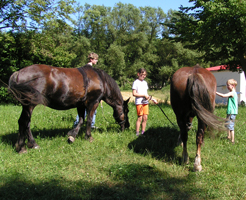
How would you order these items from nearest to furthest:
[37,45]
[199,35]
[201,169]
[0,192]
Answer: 1. [0,192]
2. [201,169]
3. [199,35]
4. [37,45]

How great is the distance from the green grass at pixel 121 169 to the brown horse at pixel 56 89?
291 mm

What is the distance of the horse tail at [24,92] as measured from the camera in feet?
14.4

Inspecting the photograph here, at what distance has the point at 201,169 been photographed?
3.81 m

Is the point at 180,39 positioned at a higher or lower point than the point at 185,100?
higher

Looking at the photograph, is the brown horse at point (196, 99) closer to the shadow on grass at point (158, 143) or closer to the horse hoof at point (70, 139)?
the shadow on grass at point (158, 143)

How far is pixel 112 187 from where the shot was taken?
323 centimetres

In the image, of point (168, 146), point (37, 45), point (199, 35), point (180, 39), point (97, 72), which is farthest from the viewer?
point (180, 39)

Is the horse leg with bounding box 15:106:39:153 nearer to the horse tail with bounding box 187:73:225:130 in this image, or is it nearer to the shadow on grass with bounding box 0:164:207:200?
the shadow on grass with bounding box 0:164:207:200

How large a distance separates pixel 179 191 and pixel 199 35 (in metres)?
11.8

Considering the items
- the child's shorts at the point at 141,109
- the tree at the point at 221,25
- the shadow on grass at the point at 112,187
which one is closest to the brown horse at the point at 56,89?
the child's shorts at the point at 141,109

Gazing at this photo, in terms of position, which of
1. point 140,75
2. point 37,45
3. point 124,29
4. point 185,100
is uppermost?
point 124,29

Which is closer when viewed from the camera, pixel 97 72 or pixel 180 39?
pixel 97 72

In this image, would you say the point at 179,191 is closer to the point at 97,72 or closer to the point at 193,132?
the point at 193,132

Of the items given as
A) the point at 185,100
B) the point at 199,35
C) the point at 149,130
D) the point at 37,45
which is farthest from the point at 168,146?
the point at 37,45
